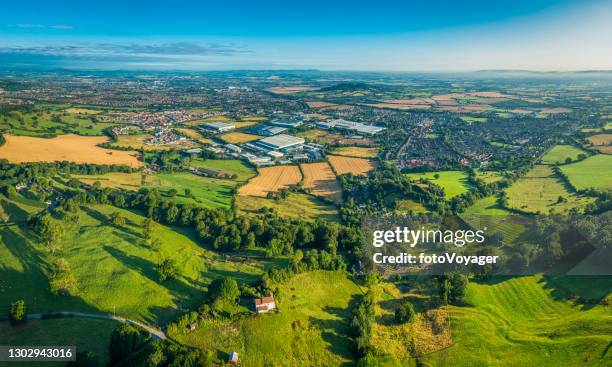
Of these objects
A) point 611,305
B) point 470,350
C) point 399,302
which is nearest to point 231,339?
point 399,302

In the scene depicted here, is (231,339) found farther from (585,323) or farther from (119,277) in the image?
(585,323)

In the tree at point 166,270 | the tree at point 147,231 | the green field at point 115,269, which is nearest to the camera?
the green field at point 115,269

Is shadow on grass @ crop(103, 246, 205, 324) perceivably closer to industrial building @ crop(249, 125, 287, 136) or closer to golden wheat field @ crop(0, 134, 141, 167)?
golden wheat field @ crop(0, 134, 141, 167)

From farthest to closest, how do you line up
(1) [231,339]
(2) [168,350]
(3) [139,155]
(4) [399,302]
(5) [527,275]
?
(3) [139,155]
(5) [527,275]
(4) [399,302]
(1) [231,339]
(2) [168,350]

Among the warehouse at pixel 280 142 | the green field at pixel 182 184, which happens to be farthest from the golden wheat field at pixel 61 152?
the warehouse at pixel 280 142

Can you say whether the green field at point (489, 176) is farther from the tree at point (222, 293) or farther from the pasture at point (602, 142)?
the tree at point (222, 293)

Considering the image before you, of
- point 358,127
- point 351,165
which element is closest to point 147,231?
point 351,165

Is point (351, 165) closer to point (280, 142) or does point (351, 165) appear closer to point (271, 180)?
point (271, 180)
